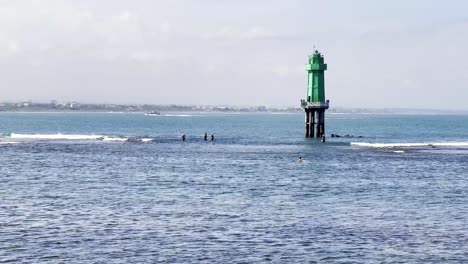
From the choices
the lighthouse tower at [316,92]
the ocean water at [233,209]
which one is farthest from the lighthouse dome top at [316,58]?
the ocean water at [233,209]

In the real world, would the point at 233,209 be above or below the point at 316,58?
below

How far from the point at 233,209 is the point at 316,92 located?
252 ft

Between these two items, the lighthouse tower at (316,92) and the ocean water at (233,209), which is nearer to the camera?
the ocean water at (233,209)

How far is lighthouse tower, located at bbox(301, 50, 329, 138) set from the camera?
124688 mm

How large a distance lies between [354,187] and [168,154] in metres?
40.5

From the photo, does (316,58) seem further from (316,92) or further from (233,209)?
(233,209)

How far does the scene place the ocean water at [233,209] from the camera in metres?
37.0

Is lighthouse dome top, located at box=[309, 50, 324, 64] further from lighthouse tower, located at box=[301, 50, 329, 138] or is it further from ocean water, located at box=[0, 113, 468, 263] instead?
ocean water, located at box=[0, 113, 468, 263]

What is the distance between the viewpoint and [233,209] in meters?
50.0

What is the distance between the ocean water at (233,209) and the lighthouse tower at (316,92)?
3166cm

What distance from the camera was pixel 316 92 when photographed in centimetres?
12512

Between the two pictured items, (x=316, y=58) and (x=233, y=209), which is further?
(x=316, y=58)

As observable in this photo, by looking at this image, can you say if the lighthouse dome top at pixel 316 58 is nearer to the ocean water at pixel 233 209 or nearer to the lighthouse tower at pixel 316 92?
the lighthouse tower at pixel 316 92

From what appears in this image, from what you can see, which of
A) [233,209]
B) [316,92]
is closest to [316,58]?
[316,92]
